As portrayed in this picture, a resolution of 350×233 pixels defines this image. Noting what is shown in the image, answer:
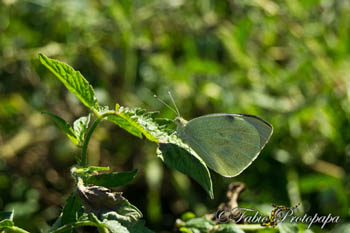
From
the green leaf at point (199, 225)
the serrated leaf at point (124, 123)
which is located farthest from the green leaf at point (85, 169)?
the green leaf at point (199, 225)

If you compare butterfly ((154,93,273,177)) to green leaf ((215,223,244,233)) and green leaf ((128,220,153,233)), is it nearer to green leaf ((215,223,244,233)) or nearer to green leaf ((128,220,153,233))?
green leaf ((215,223,244,233))

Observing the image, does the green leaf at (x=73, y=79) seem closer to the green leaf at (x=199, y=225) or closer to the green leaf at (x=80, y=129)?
the green leaf at (x=80, y=129)

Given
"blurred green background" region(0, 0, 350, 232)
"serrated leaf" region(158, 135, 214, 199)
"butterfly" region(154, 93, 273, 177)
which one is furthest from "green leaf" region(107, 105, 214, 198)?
"blurred green background" region(0, 0, 350, 232)

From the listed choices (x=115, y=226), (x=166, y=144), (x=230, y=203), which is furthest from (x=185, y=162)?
(x=230, y=203)

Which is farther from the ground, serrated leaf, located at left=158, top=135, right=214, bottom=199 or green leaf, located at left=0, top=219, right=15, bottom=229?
serrated leaf, located at left=158, top=135, right=214, bottom=199

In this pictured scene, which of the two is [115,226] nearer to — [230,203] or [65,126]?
[65,126]

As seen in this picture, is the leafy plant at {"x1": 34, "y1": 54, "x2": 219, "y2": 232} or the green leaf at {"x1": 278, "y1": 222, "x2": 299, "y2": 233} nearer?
the leafy plant at {"x1": 34, "y1": 54, "x2": 219, "y2": 232}

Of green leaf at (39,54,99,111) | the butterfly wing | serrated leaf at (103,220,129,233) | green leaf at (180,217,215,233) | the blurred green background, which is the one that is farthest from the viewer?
the blurred green background
